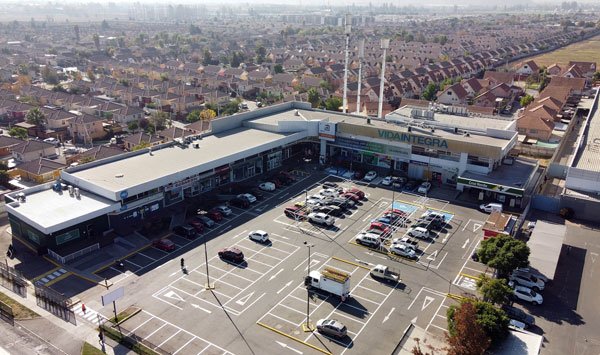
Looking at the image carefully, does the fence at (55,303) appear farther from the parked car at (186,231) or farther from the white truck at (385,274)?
the white truck at (385,274)

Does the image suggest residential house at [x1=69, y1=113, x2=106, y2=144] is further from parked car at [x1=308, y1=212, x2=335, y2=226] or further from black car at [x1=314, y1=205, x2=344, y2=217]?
parked car at [x1=308, y1=212, x2=335, y2=226]

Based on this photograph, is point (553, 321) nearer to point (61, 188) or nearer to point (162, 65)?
point (61, 188)

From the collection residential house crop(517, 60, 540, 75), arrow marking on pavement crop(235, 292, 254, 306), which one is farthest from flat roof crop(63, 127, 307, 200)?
residential house crop(517, 60, 540, 75)

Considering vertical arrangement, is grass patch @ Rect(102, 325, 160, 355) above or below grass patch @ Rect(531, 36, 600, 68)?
below

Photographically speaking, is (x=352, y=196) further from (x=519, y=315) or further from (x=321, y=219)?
(x=519, y=315)

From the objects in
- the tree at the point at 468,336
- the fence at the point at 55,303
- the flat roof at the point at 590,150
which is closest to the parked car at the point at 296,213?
the fence at the point at 55,303
